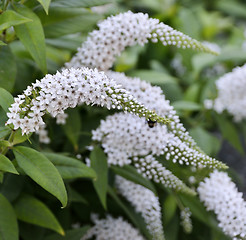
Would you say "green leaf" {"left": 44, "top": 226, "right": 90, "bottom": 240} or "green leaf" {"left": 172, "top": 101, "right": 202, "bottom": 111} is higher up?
"green leaf" {"left": 172, "top": 101, "right": 202, "bottom": 111}

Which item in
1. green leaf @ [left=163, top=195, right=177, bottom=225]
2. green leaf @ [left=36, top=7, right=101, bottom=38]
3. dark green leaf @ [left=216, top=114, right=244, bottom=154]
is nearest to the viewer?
green leaf @ [left=36, top=7, right=101, bottom=38]

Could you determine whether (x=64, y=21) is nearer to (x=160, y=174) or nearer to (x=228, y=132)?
(x=160, y=174)

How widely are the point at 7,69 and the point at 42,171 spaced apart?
54 cm

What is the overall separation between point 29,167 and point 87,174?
29 cm

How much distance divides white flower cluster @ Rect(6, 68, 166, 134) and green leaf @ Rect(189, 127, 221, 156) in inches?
40.3

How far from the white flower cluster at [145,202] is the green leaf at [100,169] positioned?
0.20 meters

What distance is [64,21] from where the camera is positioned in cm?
195

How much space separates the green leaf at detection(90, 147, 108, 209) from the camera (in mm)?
1719

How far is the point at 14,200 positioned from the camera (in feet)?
5.80

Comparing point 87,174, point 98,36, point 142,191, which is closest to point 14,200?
point 87,174

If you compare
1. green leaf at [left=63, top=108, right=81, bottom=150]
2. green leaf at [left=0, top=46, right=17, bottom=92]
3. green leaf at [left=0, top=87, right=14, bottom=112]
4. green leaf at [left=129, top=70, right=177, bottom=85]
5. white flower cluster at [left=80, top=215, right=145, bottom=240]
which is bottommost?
white flower cluster at [left=80, top=215, right=145, bottom=240]

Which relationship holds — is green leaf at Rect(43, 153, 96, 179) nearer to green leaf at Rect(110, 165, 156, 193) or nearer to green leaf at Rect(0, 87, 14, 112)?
green leaf at Rect(110, 165, 156, 193)

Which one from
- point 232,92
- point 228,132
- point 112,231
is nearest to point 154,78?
point 232,92

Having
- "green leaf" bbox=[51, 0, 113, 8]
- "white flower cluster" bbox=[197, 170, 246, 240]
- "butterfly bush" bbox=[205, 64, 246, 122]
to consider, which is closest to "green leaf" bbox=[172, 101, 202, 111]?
"butterfly bush" bbox=[205, 64, 246, 122]
